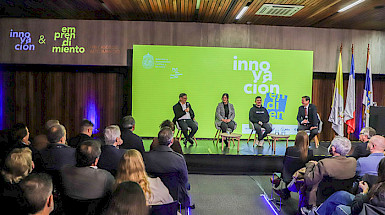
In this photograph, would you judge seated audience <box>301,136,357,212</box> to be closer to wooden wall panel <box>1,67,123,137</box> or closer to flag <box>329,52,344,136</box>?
flag <box>329,52,344,136</box>

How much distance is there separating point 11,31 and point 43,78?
4.62ft

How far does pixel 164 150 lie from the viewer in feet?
10.3

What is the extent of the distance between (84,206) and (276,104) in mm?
6751

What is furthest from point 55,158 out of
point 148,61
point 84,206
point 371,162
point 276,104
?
point 276,104

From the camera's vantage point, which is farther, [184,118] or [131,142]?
[184,118]

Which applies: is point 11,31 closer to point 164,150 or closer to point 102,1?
point 102,1

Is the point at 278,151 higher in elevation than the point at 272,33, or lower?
lower

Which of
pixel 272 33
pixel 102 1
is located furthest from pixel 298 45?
pixel 102 1

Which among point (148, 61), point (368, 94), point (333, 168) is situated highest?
point (148, 61)

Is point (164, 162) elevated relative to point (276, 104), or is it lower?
lower

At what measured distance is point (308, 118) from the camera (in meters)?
7.04

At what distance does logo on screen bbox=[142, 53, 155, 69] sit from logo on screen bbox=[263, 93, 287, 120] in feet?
10.5

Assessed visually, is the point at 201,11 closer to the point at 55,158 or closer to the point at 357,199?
the point at 55,158

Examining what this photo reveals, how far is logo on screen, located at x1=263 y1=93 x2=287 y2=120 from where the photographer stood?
26.4 feet
